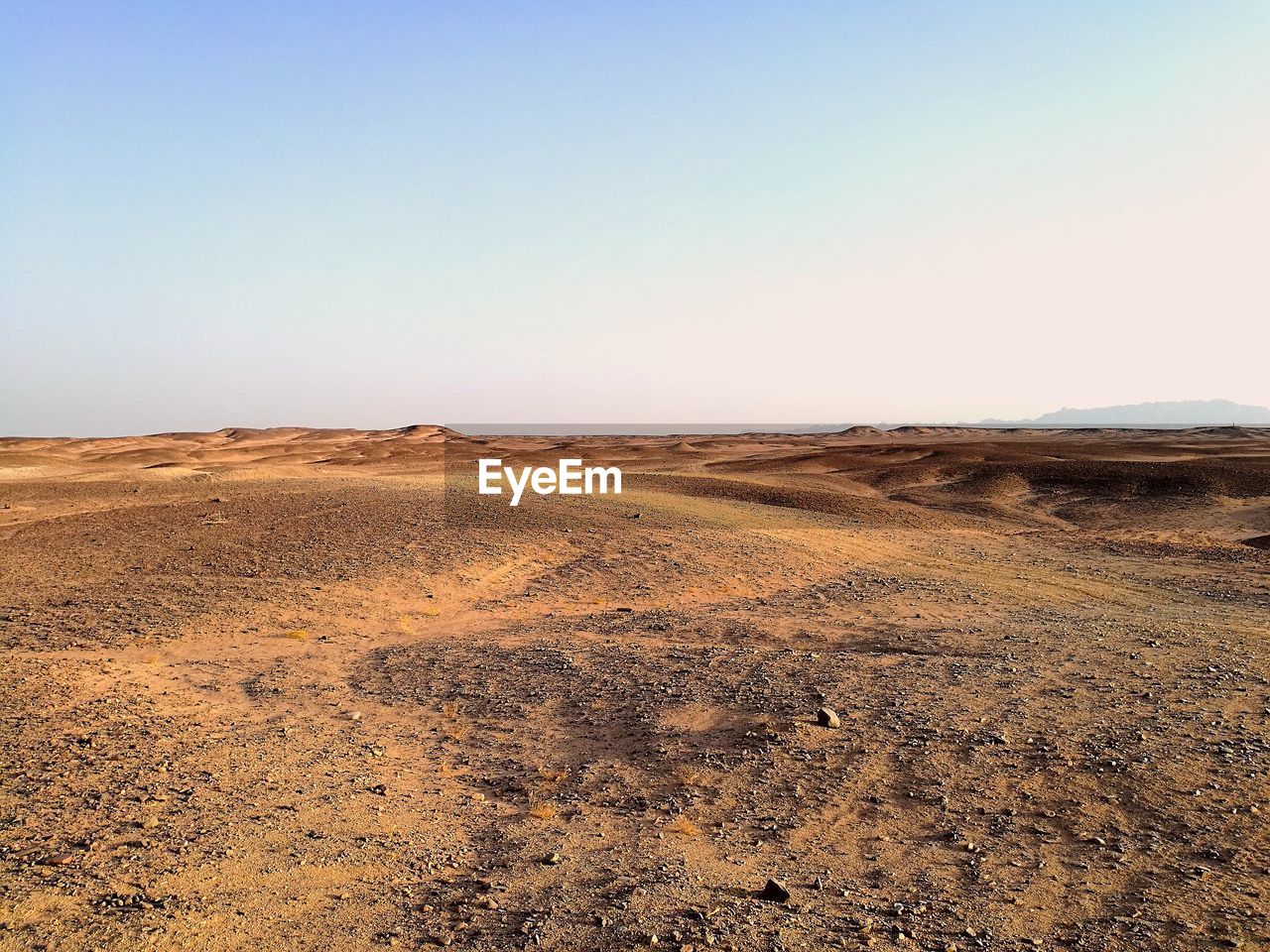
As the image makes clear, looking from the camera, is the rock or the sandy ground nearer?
the sandy ground

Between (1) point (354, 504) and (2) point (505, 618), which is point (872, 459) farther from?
(2) point (505, 618)

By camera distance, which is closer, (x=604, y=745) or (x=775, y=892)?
(x=775, y=892)

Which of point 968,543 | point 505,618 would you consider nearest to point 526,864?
point 505,618

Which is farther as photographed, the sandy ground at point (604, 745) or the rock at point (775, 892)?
the rock at point (775, 892)
